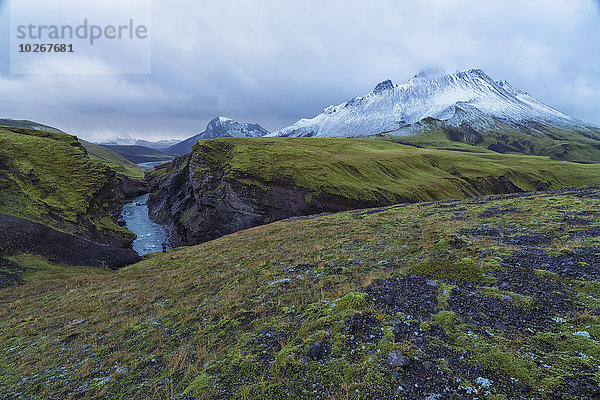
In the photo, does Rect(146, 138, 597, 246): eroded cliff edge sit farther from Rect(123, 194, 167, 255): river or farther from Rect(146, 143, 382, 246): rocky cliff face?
Rect(123, 194, 167, 255): river

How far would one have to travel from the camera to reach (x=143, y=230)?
69812mm

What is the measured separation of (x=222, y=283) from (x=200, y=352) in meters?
7.22

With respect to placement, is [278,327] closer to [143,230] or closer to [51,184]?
[51,184]

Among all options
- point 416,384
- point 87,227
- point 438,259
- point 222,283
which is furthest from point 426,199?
point 87,227

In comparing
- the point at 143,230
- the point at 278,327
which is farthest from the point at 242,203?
the point at 278,327

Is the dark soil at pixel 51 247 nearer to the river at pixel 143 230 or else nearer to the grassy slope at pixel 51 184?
the grassy slope at pixel 51 184

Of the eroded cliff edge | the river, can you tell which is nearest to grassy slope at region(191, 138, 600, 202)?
the eroded cliff edge

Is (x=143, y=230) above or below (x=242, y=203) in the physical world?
below

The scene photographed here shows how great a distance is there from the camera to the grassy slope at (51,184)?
111 ft

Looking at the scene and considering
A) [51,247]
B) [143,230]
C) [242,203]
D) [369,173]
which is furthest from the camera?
[143,230]

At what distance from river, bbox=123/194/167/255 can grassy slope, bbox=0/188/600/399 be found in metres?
37.6

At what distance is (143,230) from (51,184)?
29548mm

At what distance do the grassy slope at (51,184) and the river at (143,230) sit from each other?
9744 mm

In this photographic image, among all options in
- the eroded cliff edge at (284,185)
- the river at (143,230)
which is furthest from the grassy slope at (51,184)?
the eroded cliff edge at (284,185)
